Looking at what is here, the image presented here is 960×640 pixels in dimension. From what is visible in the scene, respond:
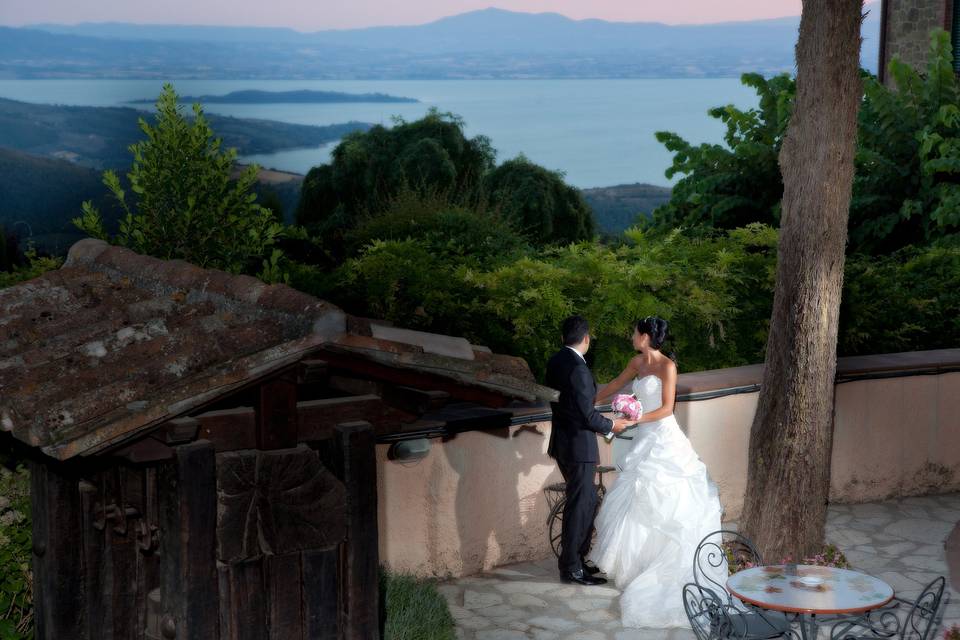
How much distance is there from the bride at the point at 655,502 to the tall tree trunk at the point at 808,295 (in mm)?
517

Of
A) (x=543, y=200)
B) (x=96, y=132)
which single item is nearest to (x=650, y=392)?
(x=543, y=200)

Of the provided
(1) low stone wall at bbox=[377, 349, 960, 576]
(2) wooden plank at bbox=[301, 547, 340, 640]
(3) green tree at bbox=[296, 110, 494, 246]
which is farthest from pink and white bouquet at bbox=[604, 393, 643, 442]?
(3) green tree at bbox=[296, 110, 494, 246]

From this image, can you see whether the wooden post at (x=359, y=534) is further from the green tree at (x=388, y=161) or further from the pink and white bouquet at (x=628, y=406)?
the green tree at (x=388, y=161)

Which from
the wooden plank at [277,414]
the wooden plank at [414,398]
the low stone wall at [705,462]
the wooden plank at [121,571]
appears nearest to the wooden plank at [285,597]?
the wooden plank at [277,414]

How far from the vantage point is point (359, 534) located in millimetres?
5398

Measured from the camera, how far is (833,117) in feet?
26.8

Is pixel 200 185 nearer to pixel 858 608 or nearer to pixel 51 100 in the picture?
pixel 858 608

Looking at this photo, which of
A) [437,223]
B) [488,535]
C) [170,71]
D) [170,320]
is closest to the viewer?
[170,320]

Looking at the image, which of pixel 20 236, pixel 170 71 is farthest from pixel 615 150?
pixel 20 236

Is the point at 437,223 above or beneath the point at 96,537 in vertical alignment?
above

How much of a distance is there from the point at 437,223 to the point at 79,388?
958cm

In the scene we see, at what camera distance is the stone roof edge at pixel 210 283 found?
4.87m

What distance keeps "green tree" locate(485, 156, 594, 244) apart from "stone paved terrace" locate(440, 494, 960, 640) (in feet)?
73.3

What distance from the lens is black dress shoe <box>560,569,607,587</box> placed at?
8.76 meters
